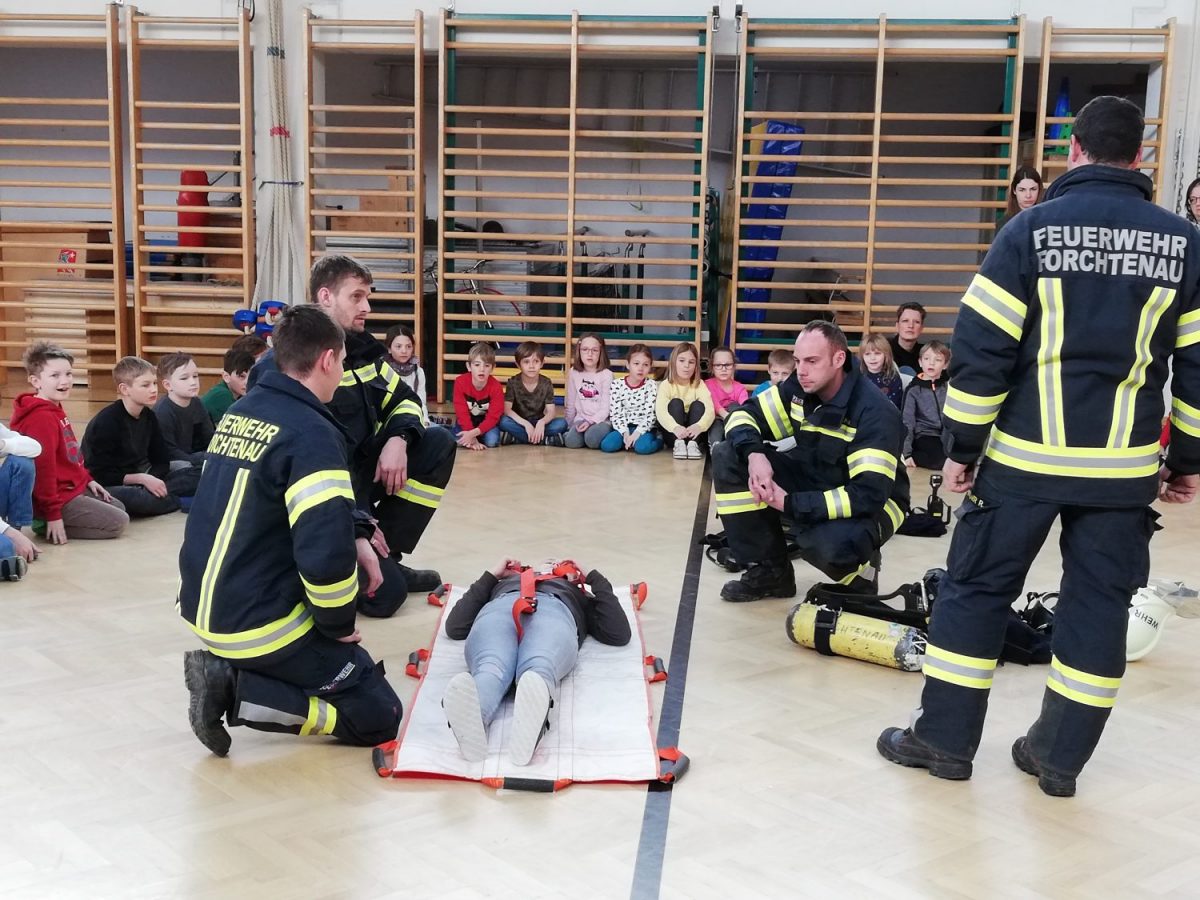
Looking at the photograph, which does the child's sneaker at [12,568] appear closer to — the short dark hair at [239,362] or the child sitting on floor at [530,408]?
the short dark hair at [239,362]

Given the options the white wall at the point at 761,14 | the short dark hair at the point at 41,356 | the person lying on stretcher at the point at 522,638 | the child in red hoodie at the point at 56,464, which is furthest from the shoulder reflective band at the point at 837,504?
Answer: the white wall at the point at 761,14

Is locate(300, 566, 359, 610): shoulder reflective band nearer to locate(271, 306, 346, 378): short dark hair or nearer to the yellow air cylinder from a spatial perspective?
locate(271, 306, 346, 378): short dark hair

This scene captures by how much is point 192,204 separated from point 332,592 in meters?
8.16

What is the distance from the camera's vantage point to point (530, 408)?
878cm

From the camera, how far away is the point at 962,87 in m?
11.7

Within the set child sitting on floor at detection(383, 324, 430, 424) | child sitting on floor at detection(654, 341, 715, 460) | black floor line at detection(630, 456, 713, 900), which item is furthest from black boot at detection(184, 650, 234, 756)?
child sitting on floor at detection(654, 341, 715, 460)

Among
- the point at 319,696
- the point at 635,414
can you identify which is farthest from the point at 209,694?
the point at 635,414

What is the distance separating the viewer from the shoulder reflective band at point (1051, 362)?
304cm

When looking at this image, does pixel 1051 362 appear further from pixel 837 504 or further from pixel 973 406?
pixel 837 504

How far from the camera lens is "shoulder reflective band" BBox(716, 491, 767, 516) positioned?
475cm

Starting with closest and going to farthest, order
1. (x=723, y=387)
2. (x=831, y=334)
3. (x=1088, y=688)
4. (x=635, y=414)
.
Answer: (x=1088, y=688), (x=831, y=334), (x=635, y=414), (x=723, y=387)

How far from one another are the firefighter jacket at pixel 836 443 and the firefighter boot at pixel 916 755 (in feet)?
4.13

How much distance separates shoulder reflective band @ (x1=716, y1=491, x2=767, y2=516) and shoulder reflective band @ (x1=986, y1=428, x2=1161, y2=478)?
1.70 meters

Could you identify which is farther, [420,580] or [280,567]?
[420,580]
